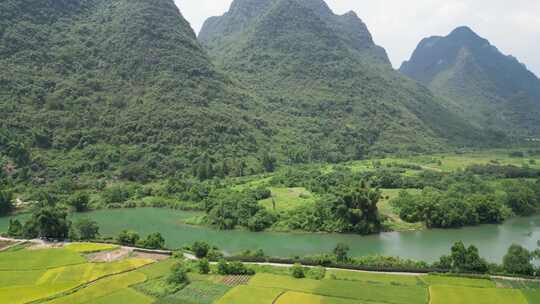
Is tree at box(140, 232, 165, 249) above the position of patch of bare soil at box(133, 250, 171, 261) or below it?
above

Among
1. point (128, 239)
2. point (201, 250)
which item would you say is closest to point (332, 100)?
point (128, 239)

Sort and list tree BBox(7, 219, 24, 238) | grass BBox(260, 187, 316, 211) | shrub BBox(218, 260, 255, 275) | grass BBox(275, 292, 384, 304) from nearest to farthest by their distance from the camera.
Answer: grass BBox(275, 292, 384, 304) → shrub BBox(218, 260, 255, 275) → tree BBox(7, 219, 24, 238) → grass BBox(260, 187, 316, 211)

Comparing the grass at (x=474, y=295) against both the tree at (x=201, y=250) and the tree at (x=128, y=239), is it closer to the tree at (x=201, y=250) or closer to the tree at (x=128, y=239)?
the tree at (x=201, y=250)

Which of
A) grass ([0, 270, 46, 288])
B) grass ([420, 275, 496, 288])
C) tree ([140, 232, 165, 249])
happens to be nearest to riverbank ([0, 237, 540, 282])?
grass ([420, 275, 496, 288])

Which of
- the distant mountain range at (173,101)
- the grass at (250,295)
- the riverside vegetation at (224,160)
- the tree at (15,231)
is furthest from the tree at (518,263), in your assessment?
the distant mountain range at (173,101)

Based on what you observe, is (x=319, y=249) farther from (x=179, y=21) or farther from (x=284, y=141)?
(x=179, y=21)

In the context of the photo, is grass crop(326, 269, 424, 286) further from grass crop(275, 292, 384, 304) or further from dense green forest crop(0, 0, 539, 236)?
dense green forest crop(0, 0, 539, 236)

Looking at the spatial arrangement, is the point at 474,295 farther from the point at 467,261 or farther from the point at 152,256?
the point at 152,256

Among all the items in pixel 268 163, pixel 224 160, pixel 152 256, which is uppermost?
pixel 224 160
